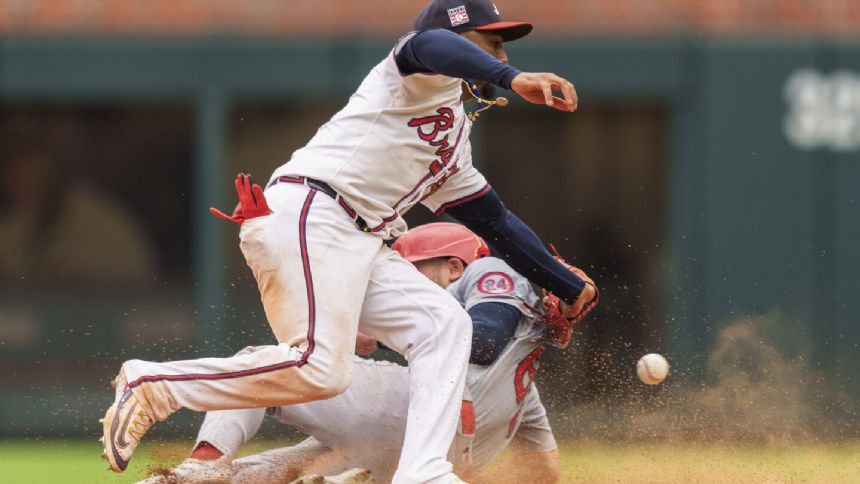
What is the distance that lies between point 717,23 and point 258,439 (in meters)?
4.99

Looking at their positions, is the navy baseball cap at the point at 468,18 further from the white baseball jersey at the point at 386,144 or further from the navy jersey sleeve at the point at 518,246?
the navy jersey sleeve at the point at 518,246

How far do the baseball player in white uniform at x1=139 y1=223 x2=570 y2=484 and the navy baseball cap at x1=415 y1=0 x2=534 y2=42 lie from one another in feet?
3.00

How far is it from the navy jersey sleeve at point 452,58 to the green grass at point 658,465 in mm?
2013

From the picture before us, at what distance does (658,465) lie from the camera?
604 centimetres

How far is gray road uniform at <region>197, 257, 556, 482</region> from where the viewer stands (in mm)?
4840

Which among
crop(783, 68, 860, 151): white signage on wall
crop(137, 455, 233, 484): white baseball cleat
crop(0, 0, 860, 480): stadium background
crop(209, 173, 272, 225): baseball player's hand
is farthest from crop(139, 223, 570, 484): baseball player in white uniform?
crop(783, 68, 860, 151): white signage on wall

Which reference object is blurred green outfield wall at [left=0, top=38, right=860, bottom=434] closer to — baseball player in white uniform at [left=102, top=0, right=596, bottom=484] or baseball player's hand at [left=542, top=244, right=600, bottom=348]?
baseball player's hand at [left=542, top=244, right=600, bottom=348]

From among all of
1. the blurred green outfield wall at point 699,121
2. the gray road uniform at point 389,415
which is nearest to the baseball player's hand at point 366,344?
the gray road uniform at point 389,415

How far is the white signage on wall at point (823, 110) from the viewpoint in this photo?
32.6ft

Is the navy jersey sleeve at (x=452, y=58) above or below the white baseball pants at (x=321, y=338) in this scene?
above

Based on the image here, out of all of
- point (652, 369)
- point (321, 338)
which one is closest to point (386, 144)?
point (321, 338)

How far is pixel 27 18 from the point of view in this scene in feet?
35.0

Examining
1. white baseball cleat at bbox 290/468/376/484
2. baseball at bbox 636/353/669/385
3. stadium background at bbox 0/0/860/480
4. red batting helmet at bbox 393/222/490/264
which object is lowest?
stadium background at bbox 0/0/860/480

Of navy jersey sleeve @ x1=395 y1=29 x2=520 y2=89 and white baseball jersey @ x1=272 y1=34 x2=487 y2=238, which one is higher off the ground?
navy jersey sleeve @ x1=395 y1=29 x2=520 y2=89
